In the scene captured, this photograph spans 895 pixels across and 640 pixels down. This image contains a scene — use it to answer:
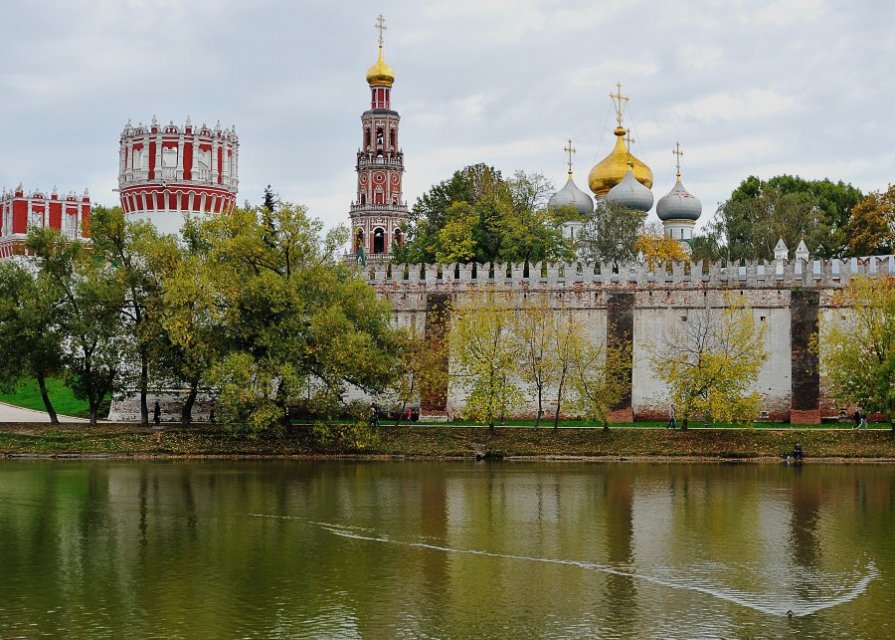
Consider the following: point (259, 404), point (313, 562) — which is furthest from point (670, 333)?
point (313, 562)

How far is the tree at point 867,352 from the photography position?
37.5 meters

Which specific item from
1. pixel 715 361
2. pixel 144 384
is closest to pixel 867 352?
pixel 715 361

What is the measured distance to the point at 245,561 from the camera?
1962 cm

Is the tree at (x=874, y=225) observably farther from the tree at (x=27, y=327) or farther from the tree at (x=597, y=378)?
the tree at (x=27, y=327)

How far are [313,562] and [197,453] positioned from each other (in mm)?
19452

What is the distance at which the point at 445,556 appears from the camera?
20.3 metres

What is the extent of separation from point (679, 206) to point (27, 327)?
41069mm

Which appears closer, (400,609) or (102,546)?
(400,609)

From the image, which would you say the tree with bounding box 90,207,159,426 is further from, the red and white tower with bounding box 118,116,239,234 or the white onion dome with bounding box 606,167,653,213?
the white onion dome with bounding box 606,167,653,213

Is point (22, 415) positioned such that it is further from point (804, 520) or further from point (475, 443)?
point (804, 520)

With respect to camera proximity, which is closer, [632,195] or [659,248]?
[659,248]

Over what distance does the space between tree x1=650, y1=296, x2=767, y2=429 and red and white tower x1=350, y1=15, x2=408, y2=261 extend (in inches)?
1325

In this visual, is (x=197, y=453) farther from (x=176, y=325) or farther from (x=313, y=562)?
(x=313, y=562)

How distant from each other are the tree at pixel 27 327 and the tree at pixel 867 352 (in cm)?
2611
